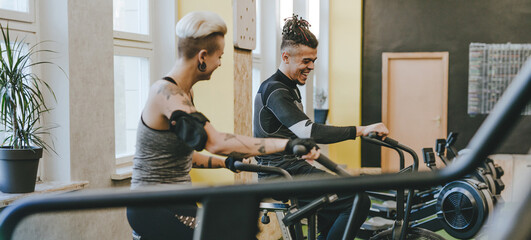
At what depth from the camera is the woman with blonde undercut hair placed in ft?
5.48

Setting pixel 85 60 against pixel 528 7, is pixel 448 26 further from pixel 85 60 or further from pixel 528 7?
pixel 85 60

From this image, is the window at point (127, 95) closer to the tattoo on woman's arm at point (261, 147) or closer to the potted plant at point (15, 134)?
the potted plant at point (15, 134)

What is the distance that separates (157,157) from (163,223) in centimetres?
22

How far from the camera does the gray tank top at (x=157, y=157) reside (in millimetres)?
1777

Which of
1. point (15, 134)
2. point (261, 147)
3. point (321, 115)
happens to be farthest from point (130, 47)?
point (321, 115)

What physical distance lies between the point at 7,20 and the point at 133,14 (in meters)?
1.14

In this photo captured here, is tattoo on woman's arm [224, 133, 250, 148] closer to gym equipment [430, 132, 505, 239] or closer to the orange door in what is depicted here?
gym equipment [430, 132, 505, 239]

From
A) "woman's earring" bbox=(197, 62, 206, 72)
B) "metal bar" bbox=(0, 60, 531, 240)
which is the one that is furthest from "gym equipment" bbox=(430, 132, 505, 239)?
"metal bar" bbox=(0, 60, 531, 240)

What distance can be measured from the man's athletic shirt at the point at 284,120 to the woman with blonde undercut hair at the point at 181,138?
62cm

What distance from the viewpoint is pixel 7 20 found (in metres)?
2.85

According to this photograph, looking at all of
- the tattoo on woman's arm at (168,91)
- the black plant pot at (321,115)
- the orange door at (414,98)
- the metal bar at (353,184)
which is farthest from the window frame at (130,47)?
the orange door at (414,98)

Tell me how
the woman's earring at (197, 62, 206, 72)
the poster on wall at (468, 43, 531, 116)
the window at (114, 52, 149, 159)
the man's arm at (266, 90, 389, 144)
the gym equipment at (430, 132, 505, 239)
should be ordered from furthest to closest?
the poster on wall at (468, 43, 531, 116) < the window at (114, 52, 149, 159) < the gym equipment at (430, 132, 505, 239) < the man's arm at (266, 90, 389, 144) < the woman's earring at (197, 62, 206, 72)

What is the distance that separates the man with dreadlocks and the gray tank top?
76cm

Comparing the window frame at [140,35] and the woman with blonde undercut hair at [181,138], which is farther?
the window frame at [140,35]
